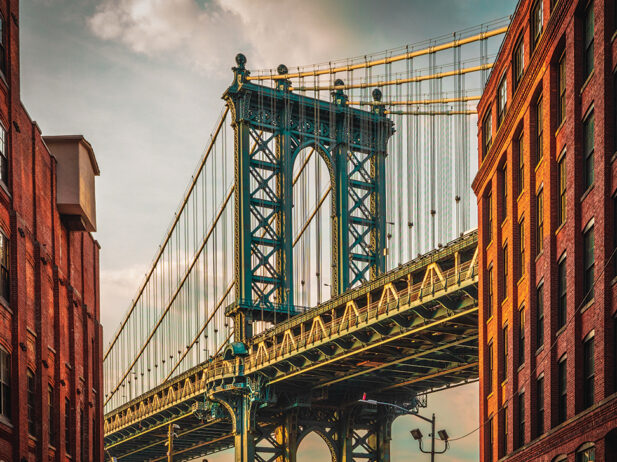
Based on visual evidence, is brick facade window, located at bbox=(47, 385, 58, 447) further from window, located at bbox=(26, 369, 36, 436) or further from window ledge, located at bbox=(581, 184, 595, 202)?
window ledge, located at bbox=(581, 184, 595, 202)

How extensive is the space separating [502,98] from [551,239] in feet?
38.7

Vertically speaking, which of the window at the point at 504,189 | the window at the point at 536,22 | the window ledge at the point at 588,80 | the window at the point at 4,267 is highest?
the window at the point at 536,22

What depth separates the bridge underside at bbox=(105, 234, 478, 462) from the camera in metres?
61.2

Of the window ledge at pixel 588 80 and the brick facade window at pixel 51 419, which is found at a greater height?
the window ledge at pixel 588 80

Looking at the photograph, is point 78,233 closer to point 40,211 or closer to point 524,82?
point 40,211

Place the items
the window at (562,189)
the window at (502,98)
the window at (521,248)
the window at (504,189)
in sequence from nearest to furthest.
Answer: the window at (562,189)
the window at (521,248)
the window at (504,189)
the window at (502,98)

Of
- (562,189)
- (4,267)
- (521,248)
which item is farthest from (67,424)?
(562,189)

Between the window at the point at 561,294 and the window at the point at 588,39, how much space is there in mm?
5685

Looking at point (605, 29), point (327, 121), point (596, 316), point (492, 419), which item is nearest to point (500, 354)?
point (492, 419)

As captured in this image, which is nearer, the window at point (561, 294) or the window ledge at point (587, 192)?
the window ledge at point (587, 192)

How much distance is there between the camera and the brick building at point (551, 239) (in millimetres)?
30438

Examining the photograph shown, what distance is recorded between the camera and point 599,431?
3002 cm

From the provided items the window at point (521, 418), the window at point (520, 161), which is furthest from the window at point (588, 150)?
the window at point (521, 418)

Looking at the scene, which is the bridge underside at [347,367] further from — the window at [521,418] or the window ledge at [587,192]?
the window ledge at [587,192]
